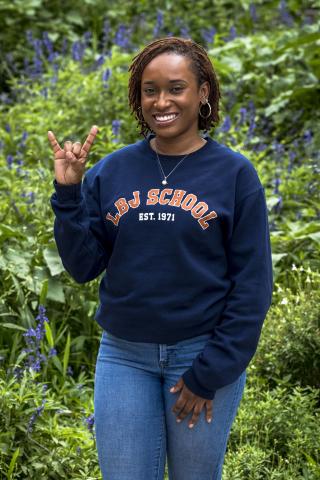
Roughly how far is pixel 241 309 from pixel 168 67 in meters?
0.68

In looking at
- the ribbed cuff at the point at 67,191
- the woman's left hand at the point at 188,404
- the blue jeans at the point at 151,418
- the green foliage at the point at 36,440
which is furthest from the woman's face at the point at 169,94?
the green foliage at the point at 36,440

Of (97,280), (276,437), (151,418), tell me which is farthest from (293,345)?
(151,418)

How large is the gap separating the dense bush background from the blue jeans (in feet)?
2.45

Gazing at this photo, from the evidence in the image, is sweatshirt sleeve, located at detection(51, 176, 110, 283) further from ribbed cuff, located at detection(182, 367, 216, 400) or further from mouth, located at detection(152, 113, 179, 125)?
ribbed cuff, located at detection(182, 367, 216, 400)

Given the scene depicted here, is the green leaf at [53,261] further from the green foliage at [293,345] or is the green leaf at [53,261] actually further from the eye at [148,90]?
the eye at [148,90]

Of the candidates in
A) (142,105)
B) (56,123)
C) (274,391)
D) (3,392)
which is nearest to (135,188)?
(142,105)

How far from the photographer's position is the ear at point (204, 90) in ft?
8.17

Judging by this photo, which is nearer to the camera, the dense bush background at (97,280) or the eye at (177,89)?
the eye at (177,89)

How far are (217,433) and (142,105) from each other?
0.93 m

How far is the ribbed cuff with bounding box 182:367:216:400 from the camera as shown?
7.57 feet

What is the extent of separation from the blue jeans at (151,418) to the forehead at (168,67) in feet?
2.34

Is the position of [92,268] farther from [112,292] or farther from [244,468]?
[244,468]

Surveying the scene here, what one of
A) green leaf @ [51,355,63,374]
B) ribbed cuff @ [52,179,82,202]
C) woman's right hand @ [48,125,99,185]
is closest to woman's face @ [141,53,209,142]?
woman's right hand @ [48,125,99,185]

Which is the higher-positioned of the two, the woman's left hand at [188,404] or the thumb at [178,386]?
the thumb at [178,386]
